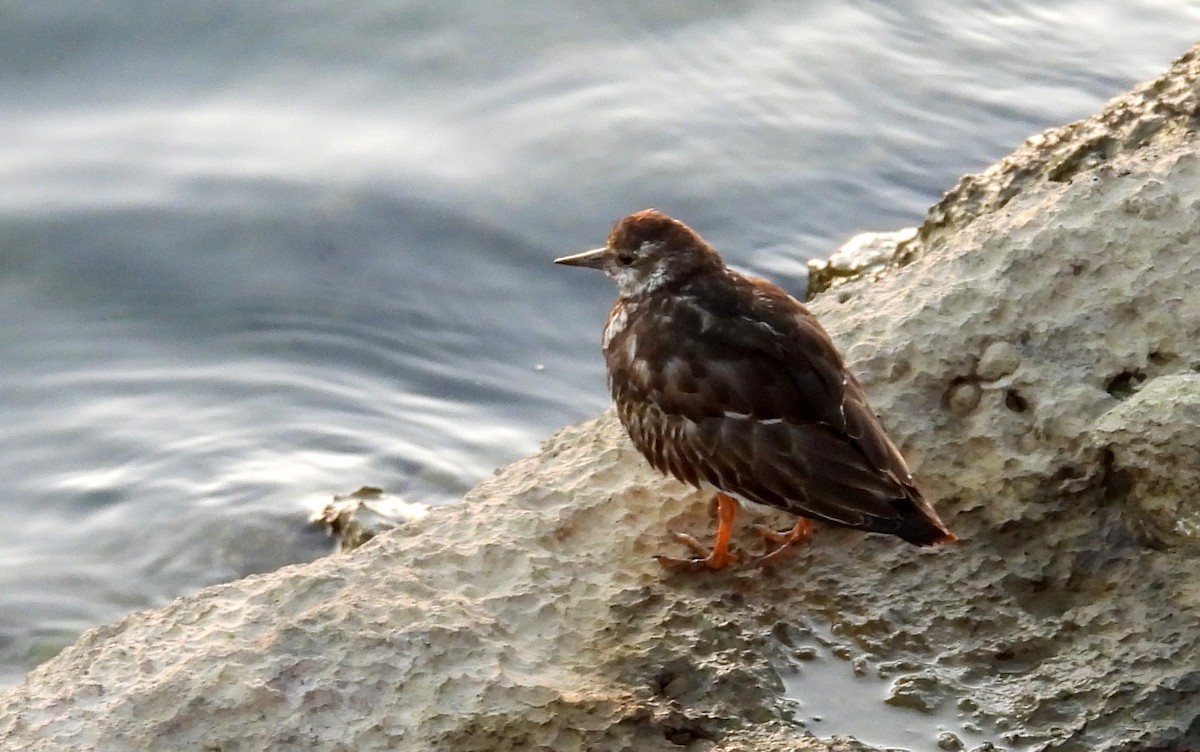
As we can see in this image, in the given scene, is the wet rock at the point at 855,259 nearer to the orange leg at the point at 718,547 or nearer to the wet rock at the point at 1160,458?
the orange leg at the point at 718,547

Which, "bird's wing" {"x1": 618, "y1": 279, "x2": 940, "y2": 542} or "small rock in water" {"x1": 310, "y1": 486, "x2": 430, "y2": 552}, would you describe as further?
"small rock in water" {"x1": 310, "y1": 486, "x2": 430, "y2": 552}

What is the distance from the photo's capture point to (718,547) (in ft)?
12.5

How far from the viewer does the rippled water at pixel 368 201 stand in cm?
603

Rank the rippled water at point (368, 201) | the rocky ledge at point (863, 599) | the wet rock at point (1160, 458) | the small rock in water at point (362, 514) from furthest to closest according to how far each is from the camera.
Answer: the rippled water at point (368, 201), the small rock in water at point (362, 514), the wet rock at point (1160, 458), the rocky ledge at point (863, 599)

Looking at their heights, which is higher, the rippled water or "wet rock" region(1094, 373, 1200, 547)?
the rippled water

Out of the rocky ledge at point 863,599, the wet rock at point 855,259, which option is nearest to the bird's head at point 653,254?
the rocky ledge at point 863,599

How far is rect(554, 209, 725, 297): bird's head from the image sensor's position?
4418 millimetres

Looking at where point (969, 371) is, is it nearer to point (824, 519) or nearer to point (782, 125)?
point (824, 519)

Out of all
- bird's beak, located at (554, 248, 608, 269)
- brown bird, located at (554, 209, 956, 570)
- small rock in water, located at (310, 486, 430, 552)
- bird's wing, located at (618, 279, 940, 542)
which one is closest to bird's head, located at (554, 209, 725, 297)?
bird's beak, located at (554, 248, 608, 269)

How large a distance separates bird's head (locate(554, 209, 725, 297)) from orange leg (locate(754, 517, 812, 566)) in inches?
31.8

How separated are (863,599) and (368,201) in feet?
14.7

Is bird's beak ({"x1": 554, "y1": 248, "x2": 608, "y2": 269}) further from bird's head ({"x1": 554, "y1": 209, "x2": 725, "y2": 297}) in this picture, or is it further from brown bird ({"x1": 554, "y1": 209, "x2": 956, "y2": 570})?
brown bird ({"x1": 554, "y1": 209, "x2": 956, "y2": 570})

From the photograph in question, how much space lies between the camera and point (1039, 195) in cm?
461

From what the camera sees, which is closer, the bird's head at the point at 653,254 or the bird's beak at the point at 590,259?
the bird's head at the point at 653,254
